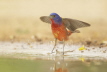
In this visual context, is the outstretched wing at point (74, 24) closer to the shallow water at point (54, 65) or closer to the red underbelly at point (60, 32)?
the red underbelly at point (60, 32)

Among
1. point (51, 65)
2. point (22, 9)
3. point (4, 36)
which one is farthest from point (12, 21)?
point (51, 65)

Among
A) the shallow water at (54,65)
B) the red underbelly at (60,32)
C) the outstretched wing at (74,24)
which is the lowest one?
the shallow water at (54,65)

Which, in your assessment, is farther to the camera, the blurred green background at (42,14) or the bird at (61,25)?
the blurred green background at (42,14)

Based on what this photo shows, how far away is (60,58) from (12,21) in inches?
217

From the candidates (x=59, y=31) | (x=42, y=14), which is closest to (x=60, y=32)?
(x=59, y=31)

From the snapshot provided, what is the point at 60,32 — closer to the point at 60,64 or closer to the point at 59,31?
the point at 59,31

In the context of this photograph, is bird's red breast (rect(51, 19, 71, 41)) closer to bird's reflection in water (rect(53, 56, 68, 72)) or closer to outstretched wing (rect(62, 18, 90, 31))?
outstretched wing (rect(62, 18, 90, 31))

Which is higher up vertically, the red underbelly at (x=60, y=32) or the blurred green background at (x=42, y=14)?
the blurred green background at (x=42, y=14)

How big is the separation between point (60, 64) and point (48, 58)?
758 mm

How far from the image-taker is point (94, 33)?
1167 cm

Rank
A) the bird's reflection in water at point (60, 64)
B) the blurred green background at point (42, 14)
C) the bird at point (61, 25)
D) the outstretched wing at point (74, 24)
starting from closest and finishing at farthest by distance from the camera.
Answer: the bird's reflection in water at point (60, 64) → the bird at point (61, 25) → the outstretched wing at point (74, 24) → the blurred green background at point (42, 14)

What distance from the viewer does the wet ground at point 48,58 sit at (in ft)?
22.9

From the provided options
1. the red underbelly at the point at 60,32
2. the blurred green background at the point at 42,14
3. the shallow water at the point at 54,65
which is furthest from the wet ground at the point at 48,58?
the blurred green background at the point at 42,14

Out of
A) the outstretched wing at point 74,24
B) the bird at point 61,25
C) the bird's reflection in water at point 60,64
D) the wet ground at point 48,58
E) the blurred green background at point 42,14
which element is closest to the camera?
the bird's reflection in water at point 60,64
